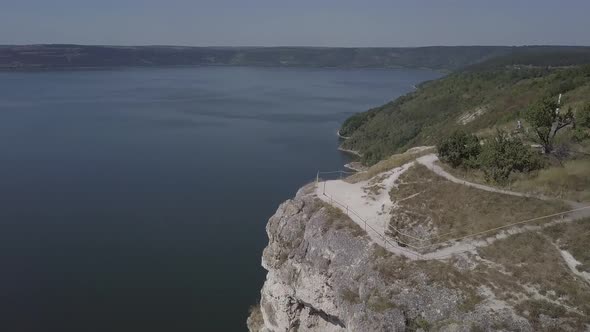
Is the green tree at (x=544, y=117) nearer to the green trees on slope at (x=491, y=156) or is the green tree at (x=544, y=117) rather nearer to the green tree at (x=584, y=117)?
the green tree at (x=584, y=117)

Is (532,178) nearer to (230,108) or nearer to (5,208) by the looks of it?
(5,208)

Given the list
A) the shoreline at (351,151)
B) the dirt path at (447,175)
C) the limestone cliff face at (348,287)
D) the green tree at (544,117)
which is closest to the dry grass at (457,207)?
the dirt path at (447,175)

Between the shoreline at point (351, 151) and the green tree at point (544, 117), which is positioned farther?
the shoreline at point (351, 151)

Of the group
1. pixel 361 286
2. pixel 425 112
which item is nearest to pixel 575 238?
pixel 361 286

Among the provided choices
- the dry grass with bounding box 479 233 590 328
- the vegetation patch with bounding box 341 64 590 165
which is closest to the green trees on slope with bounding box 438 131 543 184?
the dry grass with bounding box 479 233 590 328

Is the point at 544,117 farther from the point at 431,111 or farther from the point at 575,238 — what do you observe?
the point at 431,111

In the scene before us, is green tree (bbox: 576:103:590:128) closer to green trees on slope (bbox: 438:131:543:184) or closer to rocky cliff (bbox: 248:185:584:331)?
green trees on slope (bbox: 438:131:543:184)
